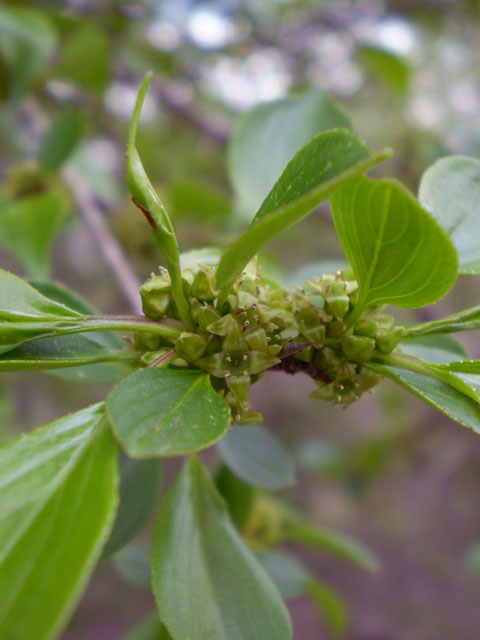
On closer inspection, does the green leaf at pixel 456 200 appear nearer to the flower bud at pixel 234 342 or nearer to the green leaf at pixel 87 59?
the flower bud at pixel 234 342

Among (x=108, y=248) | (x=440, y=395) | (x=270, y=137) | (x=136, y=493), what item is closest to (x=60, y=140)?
(x=108, y=248)

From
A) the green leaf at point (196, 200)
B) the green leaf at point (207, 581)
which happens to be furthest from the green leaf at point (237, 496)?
the green leaf at point (196, 200)

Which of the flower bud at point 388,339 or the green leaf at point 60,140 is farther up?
the green leaf at point 60,140

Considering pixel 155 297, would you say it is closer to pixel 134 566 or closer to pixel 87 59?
pixel 134 566

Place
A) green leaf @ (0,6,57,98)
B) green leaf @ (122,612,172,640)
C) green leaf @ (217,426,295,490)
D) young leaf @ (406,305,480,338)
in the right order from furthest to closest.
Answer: green leaf @ (0,6,57,98)
green leaf @ (122,612,172,640)
green leaf @ (217,426,295,490)
young leaf @ (406,305,480,338)

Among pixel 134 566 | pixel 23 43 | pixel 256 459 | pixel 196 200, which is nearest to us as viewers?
pixel 256 459

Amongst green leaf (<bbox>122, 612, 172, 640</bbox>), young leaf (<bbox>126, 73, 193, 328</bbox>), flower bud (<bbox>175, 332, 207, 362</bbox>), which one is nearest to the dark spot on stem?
young leaf (<bbox>126, 73, 193, 328</bbox>)

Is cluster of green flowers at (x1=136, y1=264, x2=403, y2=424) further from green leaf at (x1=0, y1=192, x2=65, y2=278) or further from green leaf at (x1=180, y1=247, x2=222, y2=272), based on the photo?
green leaf at (x1=0, y1=192, x2=65, y2=278)
